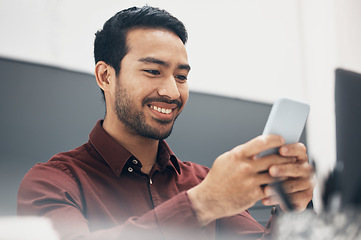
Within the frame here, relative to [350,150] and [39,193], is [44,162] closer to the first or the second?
[39,193]

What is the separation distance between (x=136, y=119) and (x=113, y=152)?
0.07 m

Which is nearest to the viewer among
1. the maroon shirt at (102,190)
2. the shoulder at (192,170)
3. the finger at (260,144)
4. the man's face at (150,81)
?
the finger at (260,144)

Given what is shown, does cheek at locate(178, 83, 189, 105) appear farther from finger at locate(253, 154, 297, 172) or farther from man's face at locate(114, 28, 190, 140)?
finger at locate(253, 154, 297, 172)

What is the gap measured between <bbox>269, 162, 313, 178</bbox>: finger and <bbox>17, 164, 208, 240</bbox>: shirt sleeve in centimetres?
9

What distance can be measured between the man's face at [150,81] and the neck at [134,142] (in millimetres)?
22

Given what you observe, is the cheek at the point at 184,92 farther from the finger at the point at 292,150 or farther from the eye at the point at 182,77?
the finger at the point at 292,150

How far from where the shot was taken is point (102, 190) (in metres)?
0.50

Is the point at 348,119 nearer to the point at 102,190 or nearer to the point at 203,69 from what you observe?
the point at 203,69

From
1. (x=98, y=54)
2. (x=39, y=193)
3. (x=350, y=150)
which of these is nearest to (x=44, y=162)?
(x=39, y=193)

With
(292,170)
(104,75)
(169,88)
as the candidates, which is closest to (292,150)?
(292,170)

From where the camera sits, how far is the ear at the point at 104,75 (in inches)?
21.9

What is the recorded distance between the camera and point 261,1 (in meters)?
0.70

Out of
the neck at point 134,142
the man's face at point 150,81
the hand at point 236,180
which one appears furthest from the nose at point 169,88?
the hand at point 236,180

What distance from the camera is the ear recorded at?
1.82ft
